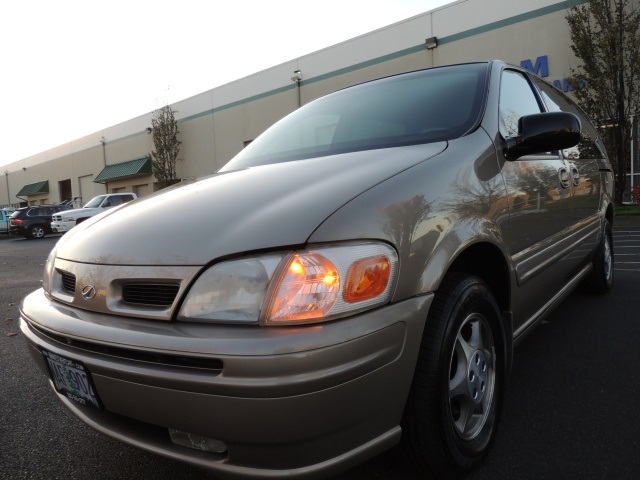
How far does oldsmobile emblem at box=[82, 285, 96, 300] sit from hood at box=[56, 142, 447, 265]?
9 centimetres

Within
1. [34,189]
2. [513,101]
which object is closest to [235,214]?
[513,101]

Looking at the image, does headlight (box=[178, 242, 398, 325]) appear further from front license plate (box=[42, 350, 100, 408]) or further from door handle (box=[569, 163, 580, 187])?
door handle (box=[569, 163, 580, 187])

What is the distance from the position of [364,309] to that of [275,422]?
37 cm

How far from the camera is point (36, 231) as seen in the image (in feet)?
66.2

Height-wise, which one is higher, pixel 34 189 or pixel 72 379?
pixel 34 189

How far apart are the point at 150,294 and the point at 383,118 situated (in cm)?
148

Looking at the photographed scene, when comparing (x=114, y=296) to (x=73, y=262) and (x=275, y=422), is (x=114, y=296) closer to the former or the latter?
(x=73, y=262)

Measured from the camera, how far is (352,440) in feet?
4.17

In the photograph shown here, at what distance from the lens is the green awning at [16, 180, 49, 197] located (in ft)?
135

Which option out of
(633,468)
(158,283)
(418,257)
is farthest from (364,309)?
(633,468)

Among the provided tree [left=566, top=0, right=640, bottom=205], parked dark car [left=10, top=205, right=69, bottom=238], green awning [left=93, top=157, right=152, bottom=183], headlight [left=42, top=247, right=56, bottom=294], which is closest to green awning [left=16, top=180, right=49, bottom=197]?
green awning [left=93, top=157, right=152, bottom=183]

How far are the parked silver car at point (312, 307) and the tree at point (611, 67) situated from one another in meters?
12.2

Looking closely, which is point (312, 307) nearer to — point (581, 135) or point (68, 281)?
point (68, 281)

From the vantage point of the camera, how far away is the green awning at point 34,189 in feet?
135
